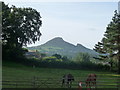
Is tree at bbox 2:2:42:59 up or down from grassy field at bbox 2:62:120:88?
up

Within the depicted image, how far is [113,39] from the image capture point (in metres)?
44.3

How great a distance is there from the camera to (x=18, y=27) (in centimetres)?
5150

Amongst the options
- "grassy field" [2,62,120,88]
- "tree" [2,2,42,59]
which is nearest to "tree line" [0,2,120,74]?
"tree" [2,2,42,59]

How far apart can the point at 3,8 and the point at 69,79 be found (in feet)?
118

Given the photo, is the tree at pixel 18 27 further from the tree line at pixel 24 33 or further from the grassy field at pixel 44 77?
the grassy field at pixel 44 77

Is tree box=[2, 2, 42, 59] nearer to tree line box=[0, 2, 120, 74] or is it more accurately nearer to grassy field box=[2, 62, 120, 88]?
tree line box=[0, 2, 120, 74]

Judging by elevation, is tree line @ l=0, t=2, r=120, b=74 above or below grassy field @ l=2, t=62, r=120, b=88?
above

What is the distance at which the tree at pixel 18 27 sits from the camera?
48.3 meters

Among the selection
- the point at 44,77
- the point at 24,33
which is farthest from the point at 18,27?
the point at 44,77

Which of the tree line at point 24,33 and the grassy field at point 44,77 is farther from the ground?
the tree line at point 24,33

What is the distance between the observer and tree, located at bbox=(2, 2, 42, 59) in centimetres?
4828

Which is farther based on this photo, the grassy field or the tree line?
the tree line

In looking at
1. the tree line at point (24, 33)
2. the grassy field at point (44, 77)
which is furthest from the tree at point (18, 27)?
the grassy field at point (44, 77)

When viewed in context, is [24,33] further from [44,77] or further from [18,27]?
[44,77]
